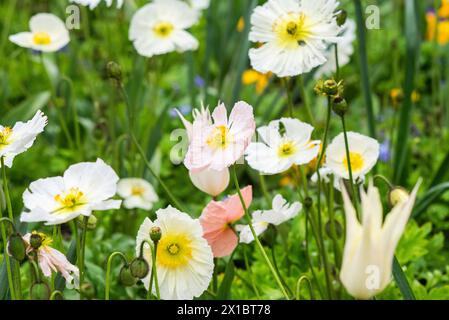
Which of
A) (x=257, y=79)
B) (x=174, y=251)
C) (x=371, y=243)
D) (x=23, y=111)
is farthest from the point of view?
(x=257, y=79)

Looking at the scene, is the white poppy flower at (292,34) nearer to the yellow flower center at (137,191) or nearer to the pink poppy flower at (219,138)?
the pink poppy flower at (219,138)

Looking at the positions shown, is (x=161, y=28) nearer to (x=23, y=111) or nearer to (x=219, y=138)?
(x=23, y=111)

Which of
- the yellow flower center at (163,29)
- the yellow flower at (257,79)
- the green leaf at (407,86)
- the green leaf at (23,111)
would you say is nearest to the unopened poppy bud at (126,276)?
the yellow flower center at (163,29)

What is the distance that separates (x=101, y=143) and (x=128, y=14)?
381 millimetres

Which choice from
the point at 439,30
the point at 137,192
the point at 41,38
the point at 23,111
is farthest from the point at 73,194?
the point at 439,30

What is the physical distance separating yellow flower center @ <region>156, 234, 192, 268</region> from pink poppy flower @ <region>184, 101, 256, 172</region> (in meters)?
0.09

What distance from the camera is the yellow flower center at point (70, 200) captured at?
3.53ft

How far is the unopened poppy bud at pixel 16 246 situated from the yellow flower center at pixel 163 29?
83 centimetres

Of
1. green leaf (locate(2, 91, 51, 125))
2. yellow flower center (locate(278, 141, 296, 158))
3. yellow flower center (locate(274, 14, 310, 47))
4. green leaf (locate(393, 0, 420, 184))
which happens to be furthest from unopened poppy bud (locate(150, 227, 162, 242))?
green leaf (locate(2, 91, 51, 125))

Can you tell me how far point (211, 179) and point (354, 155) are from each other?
0.21 m

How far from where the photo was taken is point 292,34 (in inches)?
50.9

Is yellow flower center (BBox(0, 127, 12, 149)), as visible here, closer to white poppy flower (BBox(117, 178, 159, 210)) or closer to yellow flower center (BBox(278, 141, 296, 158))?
yellow flower center (BBox(278, 141, 296, 158))
